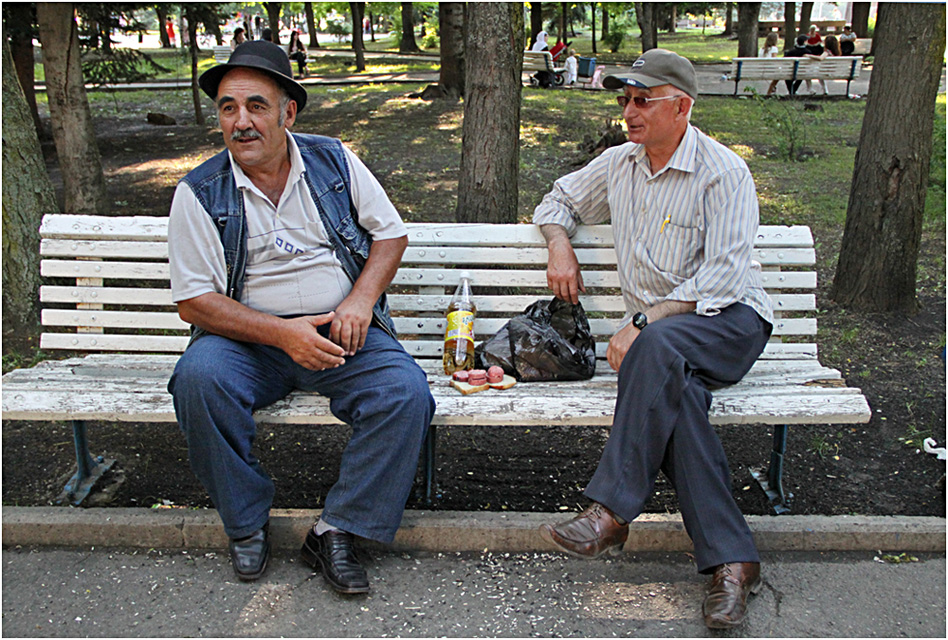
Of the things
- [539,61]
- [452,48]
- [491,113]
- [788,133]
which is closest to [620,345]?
[491,113]

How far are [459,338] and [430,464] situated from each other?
57 cm

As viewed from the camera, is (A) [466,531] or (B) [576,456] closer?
(A) [466,531]

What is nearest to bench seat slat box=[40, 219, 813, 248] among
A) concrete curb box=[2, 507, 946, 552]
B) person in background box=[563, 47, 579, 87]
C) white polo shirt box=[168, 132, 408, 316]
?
white polo shirt box=[168, 132, 408, 316]

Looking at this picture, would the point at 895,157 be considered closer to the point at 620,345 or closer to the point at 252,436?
the point at 620,345

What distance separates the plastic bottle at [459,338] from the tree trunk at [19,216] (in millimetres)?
2763

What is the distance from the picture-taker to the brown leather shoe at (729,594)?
8.75 feet

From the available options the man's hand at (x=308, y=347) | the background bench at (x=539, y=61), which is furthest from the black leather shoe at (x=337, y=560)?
the background bench at (x=539, y=61)

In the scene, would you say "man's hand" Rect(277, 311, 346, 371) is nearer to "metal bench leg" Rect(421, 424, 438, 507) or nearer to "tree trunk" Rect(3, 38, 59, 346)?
"metal bench leg" Rect(421, 424, 438, 507)

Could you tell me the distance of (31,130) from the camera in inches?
197

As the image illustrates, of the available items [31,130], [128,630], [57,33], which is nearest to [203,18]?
[57,33]

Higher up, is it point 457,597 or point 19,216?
point 19,216

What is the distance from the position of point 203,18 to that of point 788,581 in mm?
11690

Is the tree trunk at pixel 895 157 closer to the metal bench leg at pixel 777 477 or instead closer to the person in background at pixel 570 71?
the metal bench leg at pixel 777 477

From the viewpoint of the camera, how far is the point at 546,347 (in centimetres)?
350
